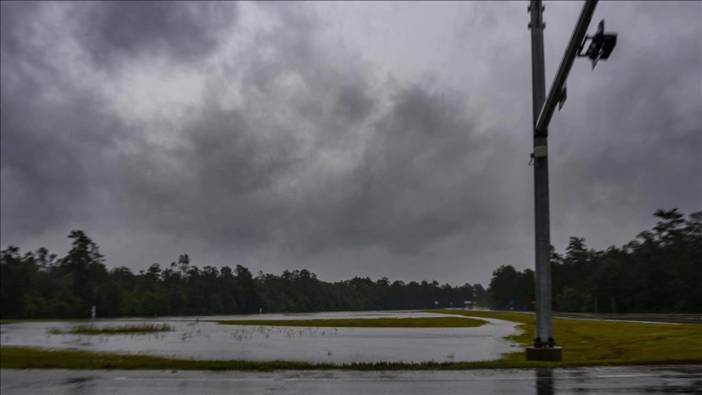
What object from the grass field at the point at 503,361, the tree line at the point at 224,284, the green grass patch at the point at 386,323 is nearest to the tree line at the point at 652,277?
the tree line at the point at 224,284

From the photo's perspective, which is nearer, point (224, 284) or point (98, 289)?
point (98, 289)

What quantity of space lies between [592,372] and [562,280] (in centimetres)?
16068

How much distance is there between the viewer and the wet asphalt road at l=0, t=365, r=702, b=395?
472 inches

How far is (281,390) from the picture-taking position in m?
12.3

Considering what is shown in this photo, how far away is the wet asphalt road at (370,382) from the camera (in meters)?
12.0

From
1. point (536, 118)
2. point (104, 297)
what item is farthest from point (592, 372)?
point (104, 297)

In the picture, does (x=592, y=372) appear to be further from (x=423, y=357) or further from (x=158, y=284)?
(x=158, y=284)

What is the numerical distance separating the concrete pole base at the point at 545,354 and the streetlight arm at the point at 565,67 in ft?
20.1

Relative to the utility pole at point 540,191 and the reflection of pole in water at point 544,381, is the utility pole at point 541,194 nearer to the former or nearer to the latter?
the utility pole at point 540,191

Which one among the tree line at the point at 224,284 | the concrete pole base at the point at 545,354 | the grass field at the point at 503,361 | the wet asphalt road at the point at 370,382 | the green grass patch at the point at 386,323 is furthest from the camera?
the tree line at the point at 224,284

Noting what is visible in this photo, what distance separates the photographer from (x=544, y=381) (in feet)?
41.8

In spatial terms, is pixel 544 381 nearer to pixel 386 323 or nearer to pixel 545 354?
pixel 545 354

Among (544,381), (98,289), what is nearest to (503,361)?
(544,381)

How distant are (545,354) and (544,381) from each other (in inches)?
154
